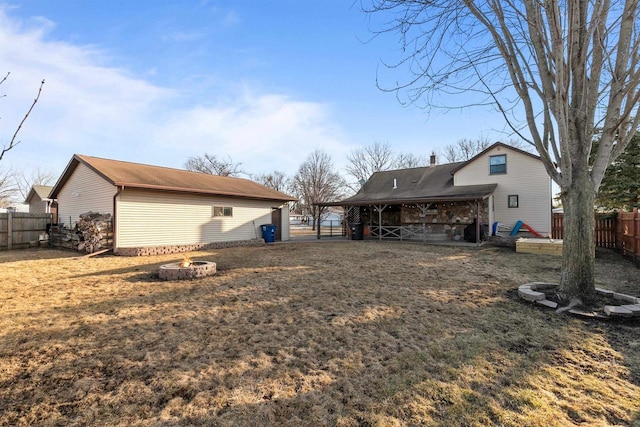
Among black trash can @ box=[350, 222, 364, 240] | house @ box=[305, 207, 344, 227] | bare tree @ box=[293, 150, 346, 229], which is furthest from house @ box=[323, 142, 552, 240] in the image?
bare tree @ box=[293, 150, 346, 229]

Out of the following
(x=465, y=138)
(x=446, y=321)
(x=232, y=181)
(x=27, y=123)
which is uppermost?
(x=465, y=138)

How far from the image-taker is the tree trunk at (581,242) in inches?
193

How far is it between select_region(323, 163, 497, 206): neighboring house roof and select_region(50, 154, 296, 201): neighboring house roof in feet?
19.3

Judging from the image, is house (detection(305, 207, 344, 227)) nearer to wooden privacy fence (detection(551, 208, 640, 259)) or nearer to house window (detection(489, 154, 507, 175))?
house window (detection(489, 154, 507, 175))

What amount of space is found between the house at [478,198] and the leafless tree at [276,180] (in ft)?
102

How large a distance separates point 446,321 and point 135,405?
372cm

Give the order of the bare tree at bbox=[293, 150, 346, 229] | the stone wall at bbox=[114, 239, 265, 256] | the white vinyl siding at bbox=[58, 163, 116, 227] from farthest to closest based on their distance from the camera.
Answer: the bare tree at bbox=[293, 150, 346, 229], the white vinyl siding at bbox=[58, 163, 116, 227], the stone wall at bbox=[114, 239, 265, 256]

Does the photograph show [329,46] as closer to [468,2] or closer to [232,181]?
[468,2]

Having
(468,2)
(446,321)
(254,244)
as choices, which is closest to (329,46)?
(468,2)

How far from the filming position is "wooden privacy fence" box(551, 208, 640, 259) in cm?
968

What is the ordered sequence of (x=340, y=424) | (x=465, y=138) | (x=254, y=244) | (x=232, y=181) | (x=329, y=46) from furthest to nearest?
(x=465, y=138) → (x=232, y=181) → (x=254, y=244) → (x=329, y=46) → (x=340, y=424)

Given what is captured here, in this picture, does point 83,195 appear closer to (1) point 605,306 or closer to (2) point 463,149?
(1) point 605,306

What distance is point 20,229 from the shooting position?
45.1ft

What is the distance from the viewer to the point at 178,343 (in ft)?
11.6
